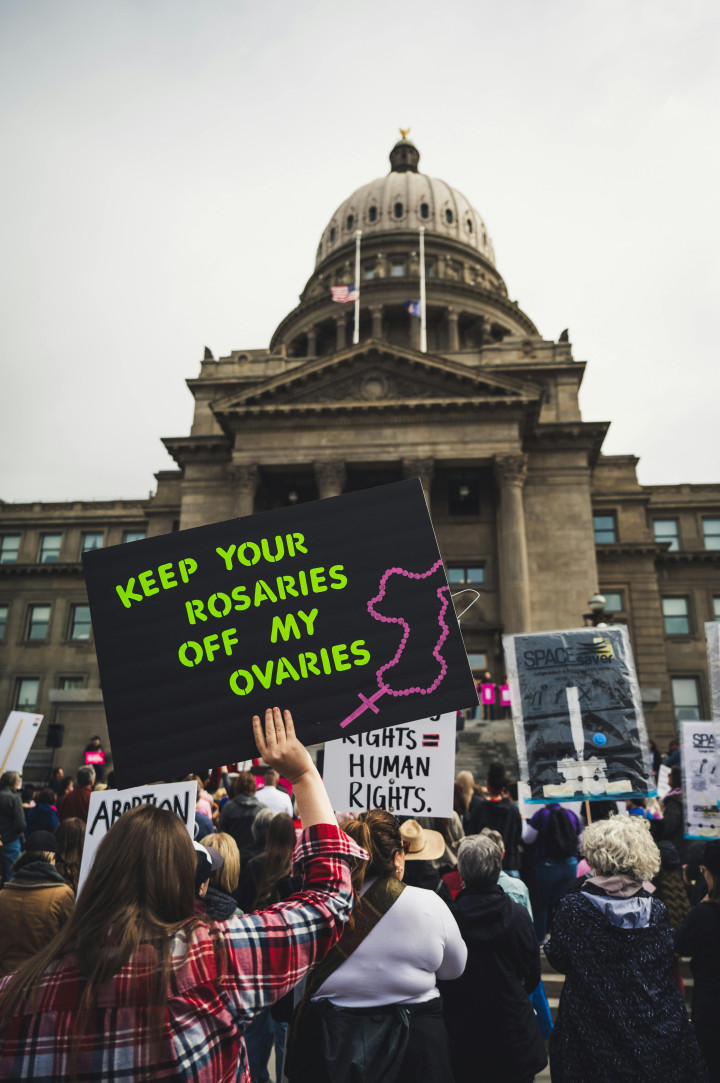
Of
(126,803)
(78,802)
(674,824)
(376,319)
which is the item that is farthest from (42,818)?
(376,319)

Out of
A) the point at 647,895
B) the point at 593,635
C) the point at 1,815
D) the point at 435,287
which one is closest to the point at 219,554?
the point at 647,895

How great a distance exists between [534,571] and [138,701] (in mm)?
32230

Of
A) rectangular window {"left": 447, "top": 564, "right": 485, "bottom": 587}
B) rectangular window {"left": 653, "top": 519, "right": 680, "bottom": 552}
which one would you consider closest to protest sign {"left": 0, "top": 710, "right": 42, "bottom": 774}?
rectangular window {"left": 447, "top": 564, "right": 485, "bottom": 587}

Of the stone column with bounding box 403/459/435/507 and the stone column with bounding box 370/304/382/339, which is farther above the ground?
the stone column with bounding box 370/304/382/339

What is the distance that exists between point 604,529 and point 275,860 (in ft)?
123

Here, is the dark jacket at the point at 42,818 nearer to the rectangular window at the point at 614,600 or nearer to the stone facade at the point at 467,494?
the stone facade at the point at 467,494

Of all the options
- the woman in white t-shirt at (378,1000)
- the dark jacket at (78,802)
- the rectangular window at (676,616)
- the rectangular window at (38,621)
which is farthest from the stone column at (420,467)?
the woman in white t-shirt at (378,1000)

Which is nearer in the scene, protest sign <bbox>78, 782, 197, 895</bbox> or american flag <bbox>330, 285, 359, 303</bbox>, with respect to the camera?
protest sign <bbox>78, 782, 197, 895</bbox>

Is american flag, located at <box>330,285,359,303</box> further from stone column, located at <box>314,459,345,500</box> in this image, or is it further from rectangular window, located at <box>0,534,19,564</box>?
rectangular window, located at <box>0,534,19,564</box>

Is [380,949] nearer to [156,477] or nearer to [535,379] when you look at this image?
[535,379]

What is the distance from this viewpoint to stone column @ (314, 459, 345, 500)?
112 ft

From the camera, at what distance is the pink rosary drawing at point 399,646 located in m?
3.22

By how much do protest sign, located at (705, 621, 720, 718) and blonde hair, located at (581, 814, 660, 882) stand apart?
12.0ft

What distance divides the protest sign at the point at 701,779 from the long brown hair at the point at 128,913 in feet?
22.1
